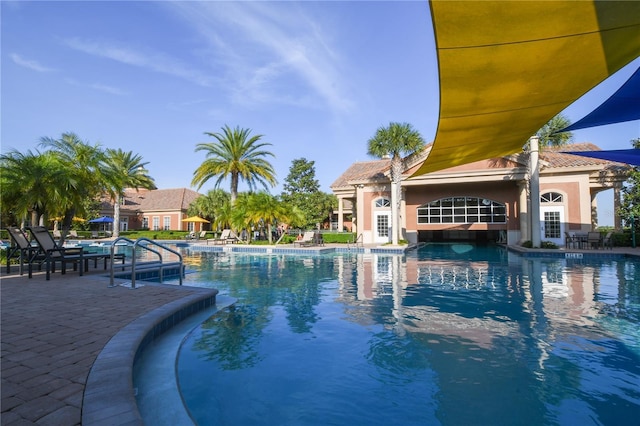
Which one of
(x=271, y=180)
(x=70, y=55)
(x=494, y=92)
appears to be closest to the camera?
(x=494, y=92)

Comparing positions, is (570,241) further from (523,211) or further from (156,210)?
(156,210)

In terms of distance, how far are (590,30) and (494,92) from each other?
1137 mm

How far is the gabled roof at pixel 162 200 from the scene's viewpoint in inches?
1922

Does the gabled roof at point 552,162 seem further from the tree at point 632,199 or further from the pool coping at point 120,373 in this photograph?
the pool coping at point 120,373

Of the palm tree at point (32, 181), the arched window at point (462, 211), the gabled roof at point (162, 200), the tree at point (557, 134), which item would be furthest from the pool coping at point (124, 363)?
the gabled roof at point (162, 200)

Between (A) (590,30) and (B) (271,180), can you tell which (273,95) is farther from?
(A) (590,30)

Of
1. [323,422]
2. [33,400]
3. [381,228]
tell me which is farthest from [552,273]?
[381,228]

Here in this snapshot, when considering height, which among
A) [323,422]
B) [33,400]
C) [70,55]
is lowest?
[323,422]

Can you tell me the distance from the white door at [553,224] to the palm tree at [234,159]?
18859mm

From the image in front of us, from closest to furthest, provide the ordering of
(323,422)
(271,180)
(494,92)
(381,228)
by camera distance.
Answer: (323,422) < (494,92) < (381,228) < (271,180)

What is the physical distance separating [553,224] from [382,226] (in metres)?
10.7

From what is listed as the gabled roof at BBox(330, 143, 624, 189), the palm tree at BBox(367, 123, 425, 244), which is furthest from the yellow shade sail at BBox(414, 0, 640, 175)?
the palm tree at BBox(367, 123, 425, 244)

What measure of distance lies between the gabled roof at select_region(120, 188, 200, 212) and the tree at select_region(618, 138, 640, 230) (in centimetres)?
4620

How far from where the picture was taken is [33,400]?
2.47m
